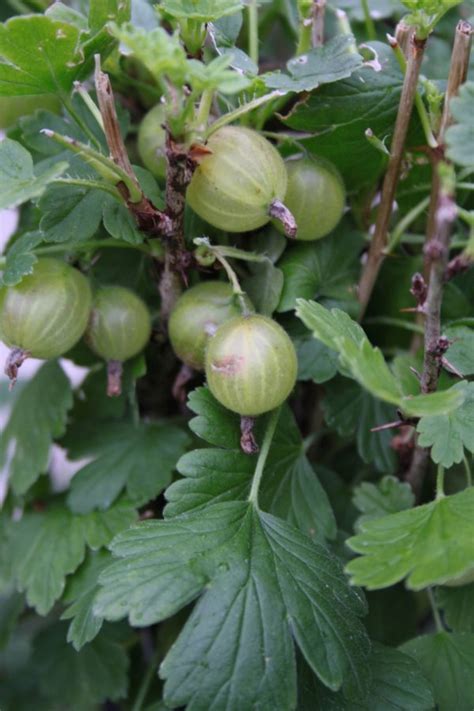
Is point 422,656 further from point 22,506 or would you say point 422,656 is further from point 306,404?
point 22,506

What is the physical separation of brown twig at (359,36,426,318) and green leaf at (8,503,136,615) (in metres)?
0.28

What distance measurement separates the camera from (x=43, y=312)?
0.57 metres

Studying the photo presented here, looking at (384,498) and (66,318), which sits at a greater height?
(66,318)

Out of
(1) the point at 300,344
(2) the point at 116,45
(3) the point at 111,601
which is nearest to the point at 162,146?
(2) the point at 116,45

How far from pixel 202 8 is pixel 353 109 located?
15 centimetres

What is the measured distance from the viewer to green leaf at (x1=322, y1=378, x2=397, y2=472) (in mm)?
663

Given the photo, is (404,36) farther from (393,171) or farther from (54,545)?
(54,545)

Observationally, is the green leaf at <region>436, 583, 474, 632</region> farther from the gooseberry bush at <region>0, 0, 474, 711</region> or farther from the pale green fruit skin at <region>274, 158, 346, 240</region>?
the pale green fruit skin at <region>274, 158, 346, 240</region>

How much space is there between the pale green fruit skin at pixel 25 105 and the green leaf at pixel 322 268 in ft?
0.86

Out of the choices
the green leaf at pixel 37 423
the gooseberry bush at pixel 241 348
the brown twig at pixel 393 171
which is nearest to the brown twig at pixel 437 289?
the gooseberry bush at pixel 241 348

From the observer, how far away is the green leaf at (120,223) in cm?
56

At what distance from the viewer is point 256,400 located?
0.53m

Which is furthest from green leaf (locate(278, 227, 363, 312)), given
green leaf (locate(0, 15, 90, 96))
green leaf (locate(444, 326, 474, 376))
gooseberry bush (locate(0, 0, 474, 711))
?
green leaf (locate(0, 15, 90, 96))

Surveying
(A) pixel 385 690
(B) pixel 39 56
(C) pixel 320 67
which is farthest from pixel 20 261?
(A) pixel 385 690
